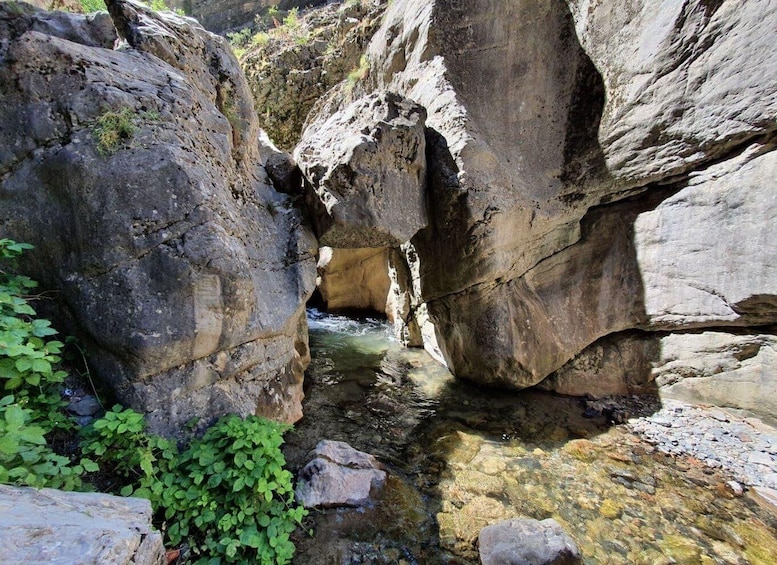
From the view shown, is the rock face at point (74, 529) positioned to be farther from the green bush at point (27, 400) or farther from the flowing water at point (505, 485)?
the flowing water at point (505, 485)

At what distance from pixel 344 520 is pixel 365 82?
10.1 m

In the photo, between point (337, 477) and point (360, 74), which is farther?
point (360, 74)

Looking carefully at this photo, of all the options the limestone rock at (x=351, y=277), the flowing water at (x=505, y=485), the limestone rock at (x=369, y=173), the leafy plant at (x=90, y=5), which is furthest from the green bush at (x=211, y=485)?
the limestone rock at (x=351, y=277)

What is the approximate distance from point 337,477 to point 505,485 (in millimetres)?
2104

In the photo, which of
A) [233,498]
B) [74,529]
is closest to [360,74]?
[233,498]

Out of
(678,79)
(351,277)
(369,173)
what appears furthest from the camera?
(351,277)

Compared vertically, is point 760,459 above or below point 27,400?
below

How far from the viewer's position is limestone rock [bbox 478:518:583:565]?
3.01m

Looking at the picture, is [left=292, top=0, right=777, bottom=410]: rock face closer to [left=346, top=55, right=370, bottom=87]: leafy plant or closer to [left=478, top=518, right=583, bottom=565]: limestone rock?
[left=346, top=55, right=370, bottom=87]: leafy plant

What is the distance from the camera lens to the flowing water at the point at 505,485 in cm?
330

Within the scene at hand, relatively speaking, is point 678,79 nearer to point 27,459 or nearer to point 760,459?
point 760,459

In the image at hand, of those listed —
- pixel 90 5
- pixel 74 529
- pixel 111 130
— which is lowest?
pixel 74 529

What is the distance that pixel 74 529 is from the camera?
1740 mm

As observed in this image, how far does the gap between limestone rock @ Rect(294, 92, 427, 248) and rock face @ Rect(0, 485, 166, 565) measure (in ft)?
12.5
